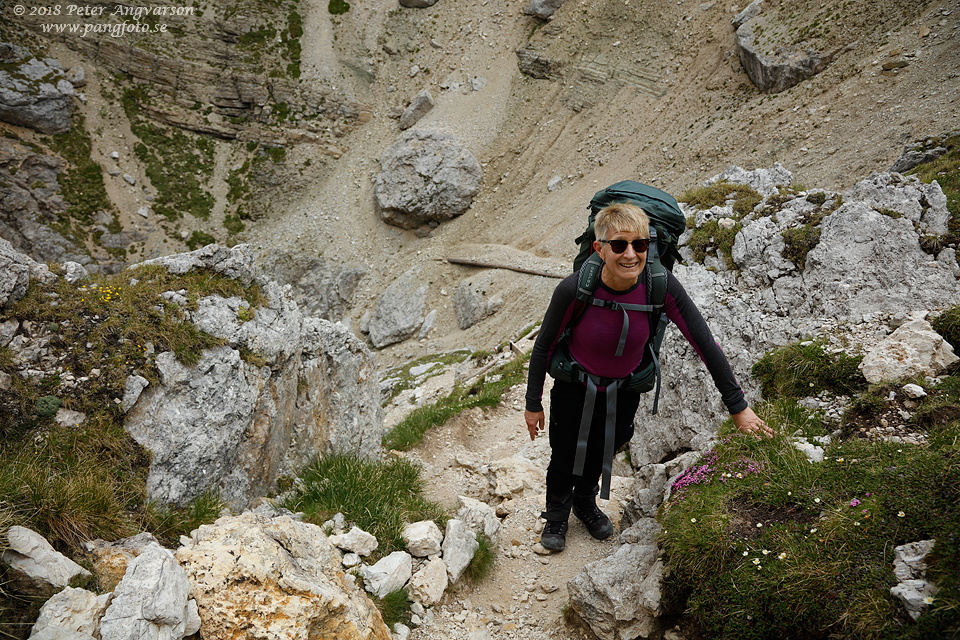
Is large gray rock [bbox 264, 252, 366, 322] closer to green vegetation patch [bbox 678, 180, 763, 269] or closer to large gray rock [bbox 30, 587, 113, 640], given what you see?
green vegetation patch [bbox 678, 180, 763, 269]

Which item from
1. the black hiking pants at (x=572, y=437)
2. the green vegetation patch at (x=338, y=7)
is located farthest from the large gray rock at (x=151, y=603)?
the green vegetation patch at (x=338, y=7)

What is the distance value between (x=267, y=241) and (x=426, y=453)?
33401 mm

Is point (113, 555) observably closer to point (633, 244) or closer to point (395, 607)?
point (395, 607)

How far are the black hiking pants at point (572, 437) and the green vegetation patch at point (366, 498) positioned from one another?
1192 millimetres

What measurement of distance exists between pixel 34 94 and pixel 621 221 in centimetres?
4623

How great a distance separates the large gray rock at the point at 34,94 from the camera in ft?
110

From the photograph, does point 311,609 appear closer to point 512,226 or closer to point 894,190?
point 894,190

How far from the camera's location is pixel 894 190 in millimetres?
6504

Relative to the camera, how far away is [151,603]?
2.66 m

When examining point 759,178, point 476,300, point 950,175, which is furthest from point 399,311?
point 950,175

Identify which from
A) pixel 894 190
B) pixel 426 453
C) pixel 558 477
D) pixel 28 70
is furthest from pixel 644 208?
pixel 28 70

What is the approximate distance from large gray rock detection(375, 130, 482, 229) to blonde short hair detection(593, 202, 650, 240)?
32.3 metres

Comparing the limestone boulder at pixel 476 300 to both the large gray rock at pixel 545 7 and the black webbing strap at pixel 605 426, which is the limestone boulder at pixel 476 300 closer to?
the black webbing strap at pixel 605 426

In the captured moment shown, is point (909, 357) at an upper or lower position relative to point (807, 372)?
upper
